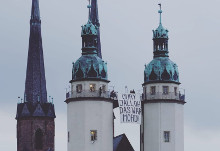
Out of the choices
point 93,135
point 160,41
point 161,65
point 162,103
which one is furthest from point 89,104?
point 160,41

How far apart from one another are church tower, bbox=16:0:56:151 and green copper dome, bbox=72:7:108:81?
1887 inches

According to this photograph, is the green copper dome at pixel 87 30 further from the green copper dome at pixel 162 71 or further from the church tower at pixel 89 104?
the green copper dome at pixel 162 71

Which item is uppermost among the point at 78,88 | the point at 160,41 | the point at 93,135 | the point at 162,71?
the point at 160,41

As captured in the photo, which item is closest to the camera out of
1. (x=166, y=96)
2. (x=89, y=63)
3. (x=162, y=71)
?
(x=89, y=63)

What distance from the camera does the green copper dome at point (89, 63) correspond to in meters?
135

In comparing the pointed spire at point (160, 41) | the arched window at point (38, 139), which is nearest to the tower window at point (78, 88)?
the pointed spire at point (160, 41)

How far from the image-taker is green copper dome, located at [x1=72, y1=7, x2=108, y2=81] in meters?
135

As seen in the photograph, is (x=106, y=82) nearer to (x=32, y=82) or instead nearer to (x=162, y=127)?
(x=162, y=127)

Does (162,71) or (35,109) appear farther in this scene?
(35,109)

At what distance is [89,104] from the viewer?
13338 cm

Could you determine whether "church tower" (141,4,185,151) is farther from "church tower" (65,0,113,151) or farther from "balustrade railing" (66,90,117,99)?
"balustrade railing" (66,90,117,99)

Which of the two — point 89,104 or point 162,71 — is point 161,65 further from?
point 89,104

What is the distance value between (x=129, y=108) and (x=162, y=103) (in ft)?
14.2

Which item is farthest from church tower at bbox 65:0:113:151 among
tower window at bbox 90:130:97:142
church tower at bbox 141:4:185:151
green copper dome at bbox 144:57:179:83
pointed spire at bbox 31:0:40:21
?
pointed spire at bbox 31:0:40:21
